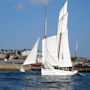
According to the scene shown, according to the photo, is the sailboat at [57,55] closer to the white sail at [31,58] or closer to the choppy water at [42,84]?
the white sail at [31,58]

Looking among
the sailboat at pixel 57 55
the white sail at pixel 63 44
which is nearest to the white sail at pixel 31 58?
the sailboat at pixel 57 55

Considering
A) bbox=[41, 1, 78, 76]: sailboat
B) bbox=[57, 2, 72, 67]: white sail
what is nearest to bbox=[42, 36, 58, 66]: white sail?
bbox=[41, 1, 78, 76]: sailboat

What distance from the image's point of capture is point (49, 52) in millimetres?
91250

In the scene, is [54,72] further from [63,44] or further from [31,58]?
[63,44]

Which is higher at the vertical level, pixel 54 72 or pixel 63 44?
pixel 63 44

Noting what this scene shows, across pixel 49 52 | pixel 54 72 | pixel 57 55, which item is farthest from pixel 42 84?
pixel 57 55

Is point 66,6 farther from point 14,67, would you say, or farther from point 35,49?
point 14,67

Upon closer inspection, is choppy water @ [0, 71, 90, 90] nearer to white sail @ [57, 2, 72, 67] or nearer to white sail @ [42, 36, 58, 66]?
white sail @ [42, 36, 58, 66]

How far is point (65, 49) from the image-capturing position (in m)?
91.8

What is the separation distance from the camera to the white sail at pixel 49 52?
298 feet

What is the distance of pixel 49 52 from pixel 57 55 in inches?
89.6

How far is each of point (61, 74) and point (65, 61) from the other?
4.25m

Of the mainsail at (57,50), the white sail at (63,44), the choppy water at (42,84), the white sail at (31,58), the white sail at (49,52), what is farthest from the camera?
the white sail at (63,44)

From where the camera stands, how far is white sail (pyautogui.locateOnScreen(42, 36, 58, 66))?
90.8 meters
